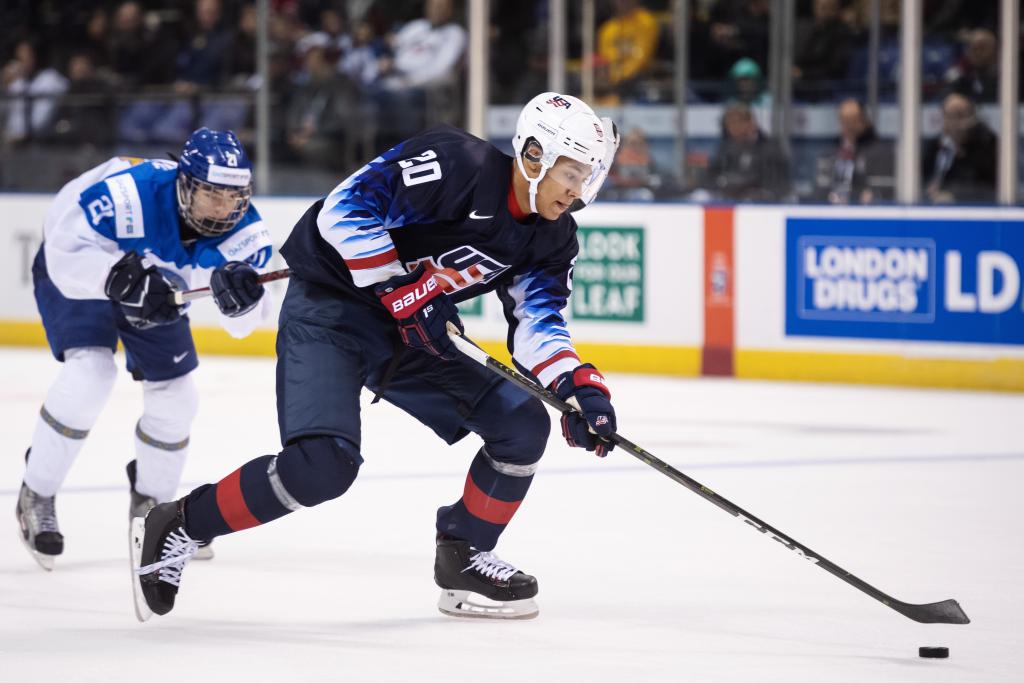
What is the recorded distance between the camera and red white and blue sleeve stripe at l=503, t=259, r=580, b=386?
3418mm

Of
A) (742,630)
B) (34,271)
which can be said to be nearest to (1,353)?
(34,271)

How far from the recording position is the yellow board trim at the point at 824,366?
7.33m

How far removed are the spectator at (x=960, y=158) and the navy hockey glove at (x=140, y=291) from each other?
4835 millimetres

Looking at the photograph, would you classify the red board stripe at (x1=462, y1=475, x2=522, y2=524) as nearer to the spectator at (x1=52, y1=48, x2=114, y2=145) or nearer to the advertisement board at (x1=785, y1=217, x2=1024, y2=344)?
the advertisement board at (x1=785, y1=217, x2=1024, y2=344)

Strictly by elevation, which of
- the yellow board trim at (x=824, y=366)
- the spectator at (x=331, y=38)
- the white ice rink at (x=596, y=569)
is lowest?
the yellow board trim at (x=824, y=366)

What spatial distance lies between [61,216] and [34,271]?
0.98ft

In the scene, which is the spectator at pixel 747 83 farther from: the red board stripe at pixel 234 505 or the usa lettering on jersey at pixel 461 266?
the red board stripe at pixel 234 505

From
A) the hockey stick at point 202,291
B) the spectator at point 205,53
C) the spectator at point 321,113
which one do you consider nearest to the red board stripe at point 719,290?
the spectator at point 321,113

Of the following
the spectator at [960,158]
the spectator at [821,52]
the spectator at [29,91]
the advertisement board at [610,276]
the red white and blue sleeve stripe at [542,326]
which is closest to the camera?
the red white and blue sleeve stripe at [542,326]

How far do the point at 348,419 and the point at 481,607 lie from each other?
1.76 ft

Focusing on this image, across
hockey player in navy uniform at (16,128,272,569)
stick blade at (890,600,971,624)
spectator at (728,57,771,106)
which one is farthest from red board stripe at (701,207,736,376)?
stick blade at (890,600,971,624)

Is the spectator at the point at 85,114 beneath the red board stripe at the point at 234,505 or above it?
above

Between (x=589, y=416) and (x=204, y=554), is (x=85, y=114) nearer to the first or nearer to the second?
(x=204, y=554)

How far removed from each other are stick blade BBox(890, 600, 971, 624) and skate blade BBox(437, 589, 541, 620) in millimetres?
748
